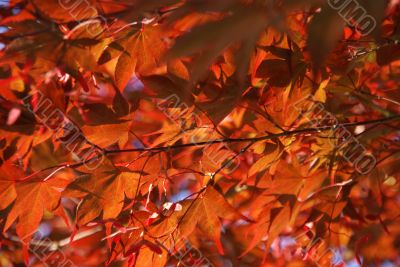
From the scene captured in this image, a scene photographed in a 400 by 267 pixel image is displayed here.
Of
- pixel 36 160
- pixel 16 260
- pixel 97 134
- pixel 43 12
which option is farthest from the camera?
pixel 16 260

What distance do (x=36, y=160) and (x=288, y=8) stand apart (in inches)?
45.1

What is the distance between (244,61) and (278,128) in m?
0.54

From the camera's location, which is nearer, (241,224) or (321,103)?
(321,103)

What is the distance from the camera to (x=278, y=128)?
0.97 m

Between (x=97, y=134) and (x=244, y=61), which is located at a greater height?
(x=244, y=61)

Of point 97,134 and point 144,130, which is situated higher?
point 97,134

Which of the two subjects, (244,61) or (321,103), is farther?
(321,103)

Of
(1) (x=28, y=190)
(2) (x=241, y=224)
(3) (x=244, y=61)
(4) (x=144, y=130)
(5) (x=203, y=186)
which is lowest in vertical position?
(2) (x=241, y=224)

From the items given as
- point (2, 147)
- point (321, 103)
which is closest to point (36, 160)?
point (2, 147)

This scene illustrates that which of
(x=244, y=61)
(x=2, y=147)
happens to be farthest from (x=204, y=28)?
(x=2, y=147)

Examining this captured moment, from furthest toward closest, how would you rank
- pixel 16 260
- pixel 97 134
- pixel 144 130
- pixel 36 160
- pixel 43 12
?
pixel 16 260, pixel 144 130, pixel 36 160, pixel 97 134, pixel 43 12

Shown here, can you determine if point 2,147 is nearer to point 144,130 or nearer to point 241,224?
point 144,130

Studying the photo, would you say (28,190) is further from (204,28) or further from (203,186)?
(204,28)

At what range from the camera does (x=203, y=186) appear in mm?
968
